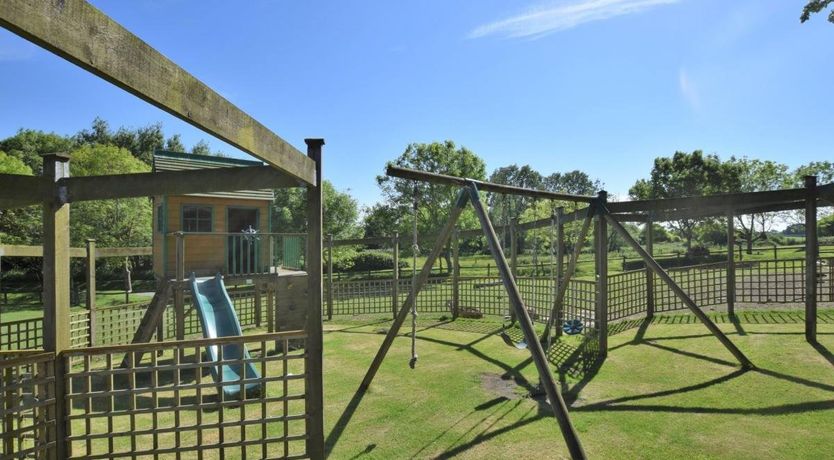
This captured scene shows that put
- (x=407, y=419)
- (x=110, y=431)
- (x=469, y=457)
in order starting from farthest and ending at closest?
(x=407, y=419) < (x=469, y=457) < (x=110, y=431)

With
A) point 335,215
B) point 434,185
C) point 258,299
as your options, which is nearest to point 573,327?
point 258,299

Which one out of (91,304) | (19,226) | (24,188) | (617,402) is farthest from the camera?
(19,226)

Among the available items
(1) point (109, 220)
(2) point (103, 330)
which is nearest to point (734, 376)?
(2) point (103, 330)

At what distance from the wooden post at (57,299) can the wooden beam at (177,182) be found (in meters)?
0.19

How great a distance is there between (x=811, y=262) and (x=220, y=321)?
29.3 ft

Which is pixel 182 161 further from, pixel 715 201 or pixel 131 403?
pixel 715 201

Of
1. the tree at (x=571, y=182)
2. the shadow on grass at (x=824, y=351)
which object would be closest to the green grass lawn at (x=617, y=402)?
the shadow on grass at (x=824, y=351)

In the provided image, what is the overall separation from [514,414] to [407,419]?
1.09 meters

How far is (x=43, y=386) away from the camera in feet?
10.1

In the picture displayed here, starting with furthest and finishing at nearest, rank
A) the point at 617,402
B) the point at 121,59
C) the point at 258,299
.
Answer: the point at 258,299, the point at 617,402, the point at 121,59

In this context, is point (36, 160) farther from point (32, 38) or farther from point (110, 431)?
point (32, 38)

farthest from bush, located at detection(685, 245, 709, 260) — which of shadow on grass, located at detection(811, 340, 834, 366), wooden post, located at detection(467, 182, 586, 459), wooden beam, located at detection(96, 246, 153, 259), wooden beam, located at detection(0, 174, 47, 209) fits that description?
wooden beam, located at detection(0, 174, 47, 209)

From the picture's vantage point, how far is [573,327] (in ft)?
25.0

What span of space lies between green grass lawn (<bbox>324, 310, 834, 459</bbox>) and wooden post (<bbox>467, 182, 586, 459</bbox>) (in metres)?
0.62
